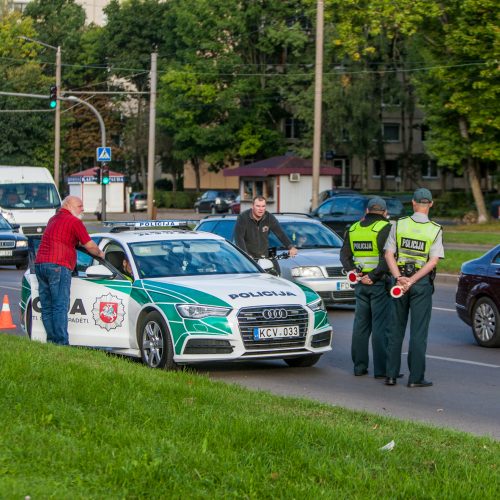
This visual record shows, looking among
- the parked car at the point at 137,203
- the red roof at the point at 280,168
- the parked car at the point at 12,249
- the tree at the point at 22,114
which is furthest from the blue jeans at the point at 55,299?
the tree at the point at 22,114

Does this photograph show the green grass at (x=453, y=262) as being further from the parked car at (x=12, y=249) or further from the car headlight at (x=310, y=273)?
the parked car at (x=12, y=249)

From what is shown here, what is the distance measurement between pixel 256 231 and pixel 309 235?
4225 millimetres

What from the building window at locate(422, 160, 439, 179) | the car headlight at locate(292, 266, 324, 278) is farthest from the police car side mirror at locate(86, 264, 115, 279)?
the building window at locate(422, 160, 439, 179)

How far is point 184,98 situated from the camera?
80.3 metres

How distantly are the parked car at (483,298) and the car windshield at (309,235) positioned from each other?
5075 millimetres

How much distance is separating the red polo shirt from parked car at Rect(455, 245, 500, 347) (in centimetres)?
514

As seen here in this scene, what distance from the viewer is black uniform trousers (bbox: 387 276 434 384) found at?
1148cm

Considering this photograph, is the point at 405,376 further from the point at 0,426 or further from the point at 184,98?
the point at 184,98

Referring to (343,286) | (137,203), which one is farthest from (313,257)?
(137,203)

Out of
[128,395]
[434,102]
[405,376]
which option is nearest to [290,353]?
[405,376]

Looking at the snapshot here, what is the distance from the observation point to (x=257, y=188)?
5675 cm

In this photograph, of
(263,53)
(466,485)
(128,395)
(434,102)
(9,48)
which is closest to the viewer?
(466,485)

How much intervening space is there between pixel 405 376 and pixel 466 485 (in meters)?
6.39

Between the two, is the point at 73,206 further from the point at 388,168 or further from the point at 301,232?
the point at 388,168
